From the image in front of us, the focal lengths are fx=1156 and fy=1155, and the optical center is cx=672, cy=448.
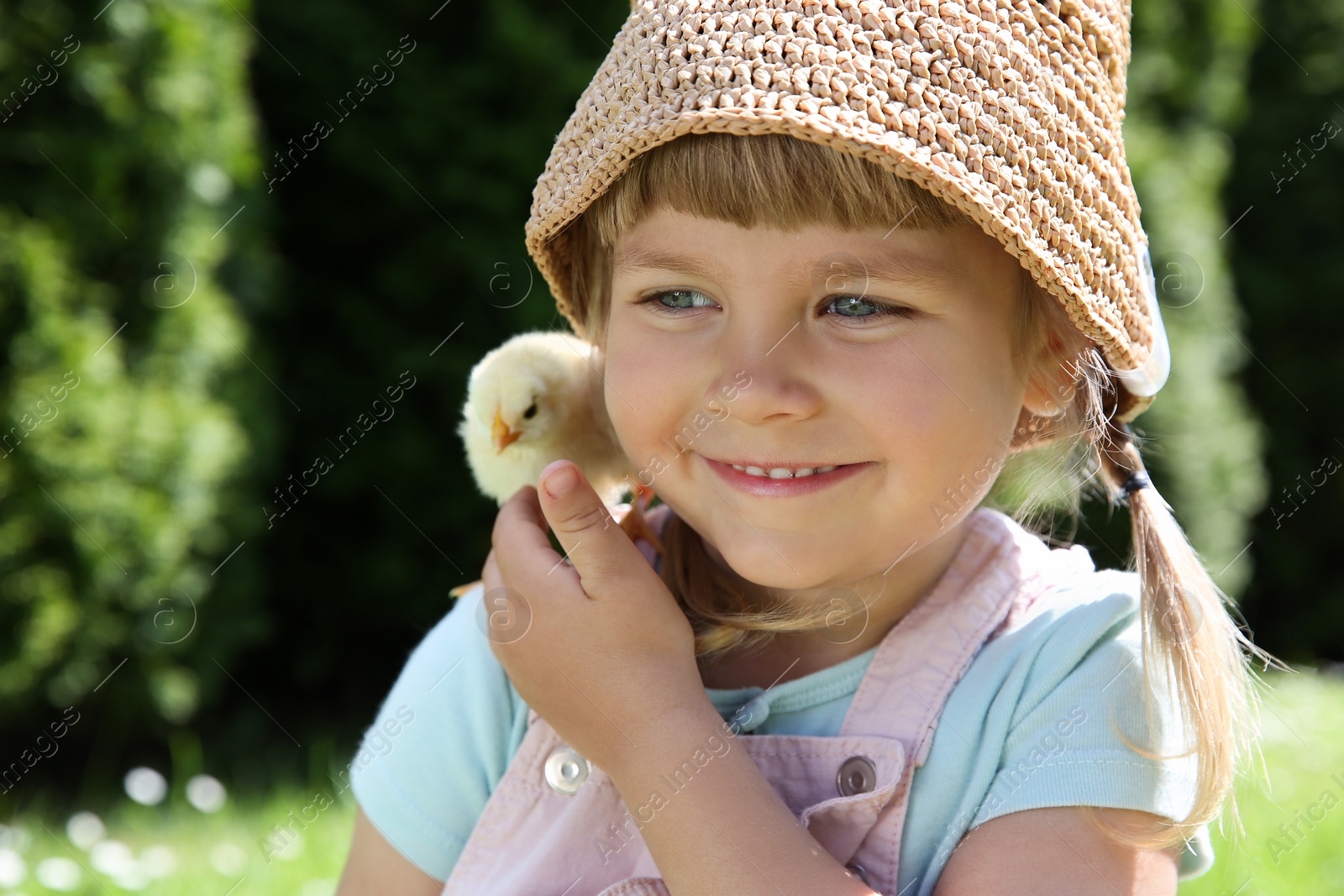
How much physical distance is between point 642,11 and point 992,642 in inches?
37.0

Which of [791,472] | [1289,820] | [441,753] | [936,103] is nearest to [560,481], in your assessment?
[791,472]

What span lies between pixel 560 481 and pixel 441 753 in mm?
438

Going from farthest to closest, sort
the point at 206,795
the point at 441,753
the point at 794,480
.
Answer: the point at 206,795, the point at 441,753, the point at 794,480

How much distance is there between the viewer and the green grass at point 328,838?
102 inches

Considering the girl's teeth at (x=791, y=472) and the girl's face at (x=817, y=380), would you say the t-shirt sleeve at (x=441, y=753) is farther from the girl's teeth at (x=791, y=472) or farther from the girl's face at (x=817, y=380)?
the girl's teeth at (x=791, y=472)

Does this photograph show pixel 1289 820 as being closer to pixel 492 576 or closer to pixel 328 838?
pixel 492 576

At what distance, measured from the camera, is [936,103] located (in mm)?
1298

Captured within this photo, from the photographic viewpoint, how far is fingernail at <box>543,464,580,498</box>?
152cm

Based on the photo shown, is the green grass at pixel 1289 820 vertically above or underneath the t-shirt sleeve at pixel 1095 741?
underneath

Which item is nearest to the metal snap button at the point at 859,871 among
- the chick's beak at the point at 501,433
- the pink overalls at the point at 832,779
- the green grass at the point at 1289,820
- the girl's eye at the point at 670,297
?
the pink overalls at the point at 832,779

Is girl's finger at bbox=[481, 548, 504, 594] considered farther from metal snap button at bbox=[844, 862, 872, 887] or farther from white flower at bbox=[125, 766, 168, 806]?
white flower at bbox=[125, 766, 168, 806]

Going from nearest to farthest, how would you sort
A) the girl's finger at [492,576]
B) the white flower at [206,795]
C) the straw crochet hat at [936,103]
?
the straw crochet hat at [936,103]
the girl's finger at [492,576]
the white flower at [206,795]

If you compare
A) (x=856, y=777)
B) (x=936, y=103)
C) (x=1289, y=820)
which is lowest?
(x=1289, y=820)

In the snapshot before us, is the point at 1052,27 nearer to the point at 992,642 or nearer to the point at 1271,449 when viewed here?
the point at 992,642
